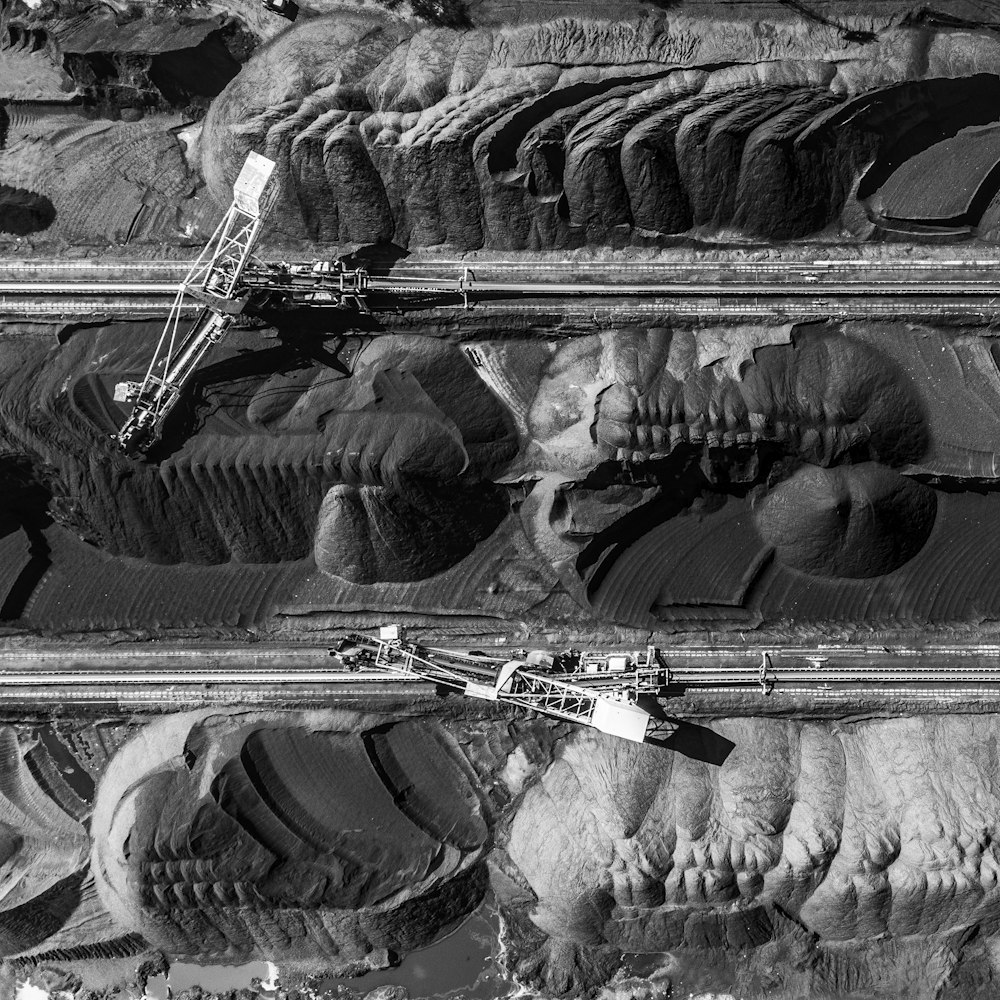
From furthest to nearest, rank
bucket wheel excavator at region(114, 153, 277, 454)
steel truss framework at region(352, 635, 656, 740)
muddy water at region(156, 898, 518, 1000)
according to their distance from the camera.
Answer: muddy water at region(156, 898, 518, 1000) → steel truss framework at region(352, 635, 656, 740) → bucket wheel excavator at region(114, 153, 277, 454)

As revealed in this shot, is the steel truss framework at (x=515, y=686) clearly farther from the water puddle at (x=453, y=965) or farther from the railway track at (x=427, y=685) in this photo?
the water puddle at (x=453, y=965)

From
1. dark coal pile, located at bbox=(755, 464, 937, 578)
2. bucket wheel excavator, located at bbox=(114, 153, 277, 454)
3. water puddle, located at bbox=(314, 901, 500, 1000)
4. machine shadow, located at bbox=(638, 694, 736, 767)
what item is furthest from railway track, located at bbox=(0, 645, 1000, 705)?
water puddle, located at bbox=(314, 901, 500, 1000)

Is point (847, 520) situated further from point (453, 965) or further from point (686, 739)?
point (453, 965)

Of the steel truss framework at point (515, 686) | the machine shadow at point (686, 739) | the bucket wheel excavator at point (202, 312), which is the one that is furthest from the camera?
the machine shadow at point (686, 739)

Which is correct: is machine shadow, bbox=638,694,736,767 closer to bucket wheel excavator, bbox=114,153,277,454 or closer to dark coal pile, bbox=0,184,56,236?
bucket wheel excavator, bbox=114,153,277,454

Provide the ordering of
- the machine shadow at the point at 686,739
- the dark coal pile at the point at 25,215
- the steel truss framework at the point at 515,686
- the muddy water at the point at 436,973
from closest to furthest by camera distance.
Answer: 1. the steel truss framework at the point at 515,686
2. the machine shadow at the point at 686,739
3. the muddy water at the point at 436,973
4. the dark coal pile at the point at 25,215

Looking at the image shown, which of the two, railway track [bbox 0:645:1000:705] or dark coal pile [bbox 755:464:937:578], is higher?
dark coal pile [bbox 755:464:937:578]

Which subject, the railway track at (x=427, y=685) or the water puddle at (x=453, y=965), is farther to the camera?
the water puddle at (x=453, y=965)

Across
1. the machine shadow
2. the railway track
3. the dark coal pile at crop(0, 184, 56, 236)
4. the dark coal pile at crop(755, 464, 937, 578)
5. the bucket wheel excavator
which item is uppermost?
the dark coal pile at crop(0, 184, 56, 236)

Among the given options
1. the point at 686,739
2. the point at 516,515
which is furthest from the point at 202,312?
the point at 686,739

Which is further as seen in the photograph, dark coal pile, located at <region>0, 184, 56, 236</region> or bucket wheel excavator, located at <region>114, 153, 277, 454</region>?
dark coal pile, located at <region>0, 184, 56, 236</region>

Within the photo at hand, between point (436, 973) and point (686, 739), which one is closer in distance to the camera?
point (686, 739)

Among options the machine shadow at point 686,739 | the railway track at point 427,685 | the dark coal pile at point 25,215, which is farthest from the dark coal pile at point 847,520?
the dark coal pile at point 25,215

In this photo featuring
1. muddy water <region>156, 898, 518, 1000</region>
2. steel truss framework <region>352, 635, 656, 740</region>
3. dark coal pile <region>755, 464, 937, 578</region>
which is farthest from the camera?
muddy water <region>156, 898, 518, 1000</region>
